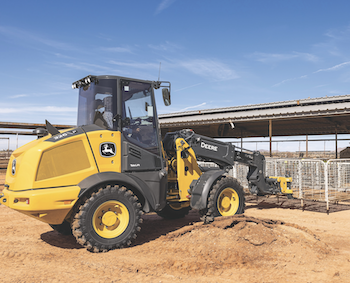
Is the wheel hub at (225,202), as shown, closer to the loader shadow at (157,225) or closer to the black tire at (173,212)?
the loader shadow at (157,225)

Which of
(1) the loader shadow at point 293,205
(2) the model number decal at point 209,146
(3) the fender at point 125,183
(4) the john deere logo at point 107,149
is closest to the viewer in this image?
(3) the fender at point 125,183

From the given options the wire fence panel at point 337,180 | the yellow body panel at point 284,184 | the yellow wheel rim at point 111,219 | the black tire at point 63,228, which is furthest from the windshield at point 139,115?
the wire fence panel at point 337,180

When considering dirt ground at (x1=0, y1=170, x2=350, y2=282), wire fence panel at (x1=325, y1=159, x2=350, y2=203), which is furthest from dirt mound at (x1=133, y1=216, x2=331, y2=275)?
wire fence panel at (x1=325, y1=159, x2=350, y2=203)

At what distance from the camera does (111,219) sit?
564 centimetres

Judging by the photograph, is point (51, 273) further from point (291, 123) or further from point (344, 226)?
point (291, 123)

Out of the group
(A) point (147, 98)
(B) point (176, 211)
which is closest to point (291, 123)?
(B) point (176, 211)

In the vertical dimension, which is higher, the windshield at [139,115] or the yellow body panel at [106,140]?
the windshield at [139,115]

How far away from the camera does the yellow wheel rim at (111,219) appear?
5531mm

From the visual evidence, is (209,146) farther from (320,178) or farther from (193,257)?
(320,178)

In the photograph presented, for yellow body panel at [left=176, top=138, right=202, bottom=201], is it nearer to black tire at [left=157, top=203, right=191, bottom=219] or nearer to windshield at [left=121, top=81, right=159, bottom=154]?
windshield at [left=121, top=81, right=159, bottom=154]

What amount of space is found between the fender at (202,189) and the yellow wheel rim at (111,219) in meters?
1.82

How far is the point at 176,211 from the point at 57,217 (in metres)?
3.84

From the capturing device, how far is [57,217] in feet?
17.5

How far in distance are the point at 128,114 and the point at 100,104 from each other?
64cm
